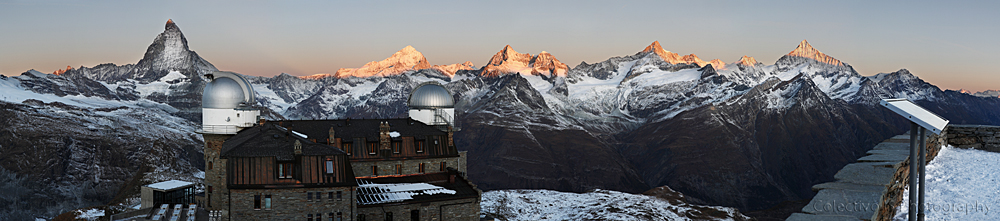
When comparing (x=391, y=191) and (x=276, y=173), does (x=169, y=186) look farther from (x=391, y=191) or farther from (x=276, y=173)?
(x=276, y=173)

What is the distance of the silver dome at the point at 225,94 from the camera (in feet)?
188

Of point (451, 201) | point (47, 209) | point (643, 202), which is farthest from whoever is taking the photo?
point (47, 209)

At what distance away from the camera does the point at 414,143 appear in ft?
199

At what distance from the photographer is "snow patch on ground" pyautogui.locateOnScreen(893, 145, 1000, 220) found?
56.5 ft

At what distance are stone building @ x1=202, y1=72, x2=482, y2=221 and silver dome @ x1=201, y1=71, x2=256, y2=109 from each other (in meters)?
0.09

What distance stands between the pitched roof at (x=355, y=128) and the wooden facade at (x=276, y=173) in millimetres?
15214

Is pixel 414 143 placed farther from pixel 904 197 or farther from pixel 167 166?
pixel 167 166

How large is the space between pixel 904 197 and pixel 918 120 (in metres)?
10.2

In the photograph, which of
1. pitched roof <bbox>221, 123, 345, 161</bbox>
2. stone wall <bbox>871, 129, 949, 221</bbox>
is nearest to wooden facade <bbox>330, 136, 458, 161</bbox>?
pitched roof <bbox>221, 123, 345, 161</bbox>

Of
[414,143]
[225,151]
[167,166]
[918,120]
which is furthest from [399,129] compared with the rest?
[167,166]

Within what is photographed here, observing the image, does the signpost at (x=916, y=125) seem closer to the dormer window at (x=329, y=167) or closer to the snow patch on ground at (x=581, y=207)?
the dormer window at (x=329, y=167)

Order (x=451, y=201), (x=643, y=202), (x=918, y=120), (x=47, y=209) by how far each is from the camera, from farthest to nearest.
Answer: (x=47, y=209) → (x=643, y=202) → (x=451, y=201) → (x=918, y=120)

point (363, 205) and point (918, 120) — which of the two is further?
point (363, 205)

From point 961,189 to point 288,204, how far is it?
36.3 meters
